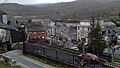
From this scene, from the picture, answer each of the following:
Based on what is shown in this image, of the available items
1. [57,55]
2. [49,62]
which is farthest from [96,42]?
[57,55]

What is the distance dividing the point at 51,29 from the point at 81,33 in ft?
34.0

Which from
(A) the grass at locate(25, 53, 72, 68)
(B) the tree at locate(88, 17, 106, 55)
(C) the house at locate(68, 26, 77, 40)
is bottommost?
(C) the house at locate(68, 26, 77, 40)

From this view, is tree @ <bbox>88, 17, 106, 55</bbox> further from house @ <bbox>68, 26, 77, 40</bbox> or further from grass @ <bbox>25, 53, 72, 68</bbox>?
house @ <bbox>68, 26, 77, 40</bbox>

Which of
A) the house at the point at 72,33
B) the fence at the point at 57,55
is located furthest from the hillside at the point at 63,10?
the fence at the point at 57,55

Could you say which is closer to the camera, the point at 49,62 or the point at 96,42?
the point at 49,62

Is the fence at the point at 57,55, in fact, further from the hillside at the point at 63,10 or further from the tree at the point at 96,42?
the hillside at the point at 63,10

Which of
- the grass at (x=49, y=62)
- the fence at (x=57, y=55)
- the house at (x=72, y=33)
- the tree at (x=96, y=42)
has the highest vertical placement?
the fence at (x=57, y=55)

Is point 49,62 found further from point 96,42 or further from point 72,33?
point 72,33

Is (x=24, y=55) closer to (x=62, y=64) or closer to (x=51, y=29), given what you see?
(x=62, y=64)

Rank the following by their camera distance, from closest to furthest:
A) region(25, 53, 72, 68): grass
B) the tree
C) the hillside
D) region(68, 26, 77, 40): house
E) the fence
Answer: the fence < region(25, 53, 72, 68): grass < the tree < region(68, 26, 77, 40): house < the hillside

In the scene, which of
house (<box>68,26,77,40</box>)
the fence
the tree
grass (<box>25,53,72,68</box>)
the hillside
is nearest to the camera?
the fence

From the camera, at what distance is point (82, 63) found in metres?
9.90

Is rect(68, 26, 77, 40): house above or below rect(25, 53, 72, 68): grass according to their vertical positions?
below

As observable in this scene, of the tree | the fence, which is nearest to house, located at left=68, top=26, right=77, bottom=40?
the tree
